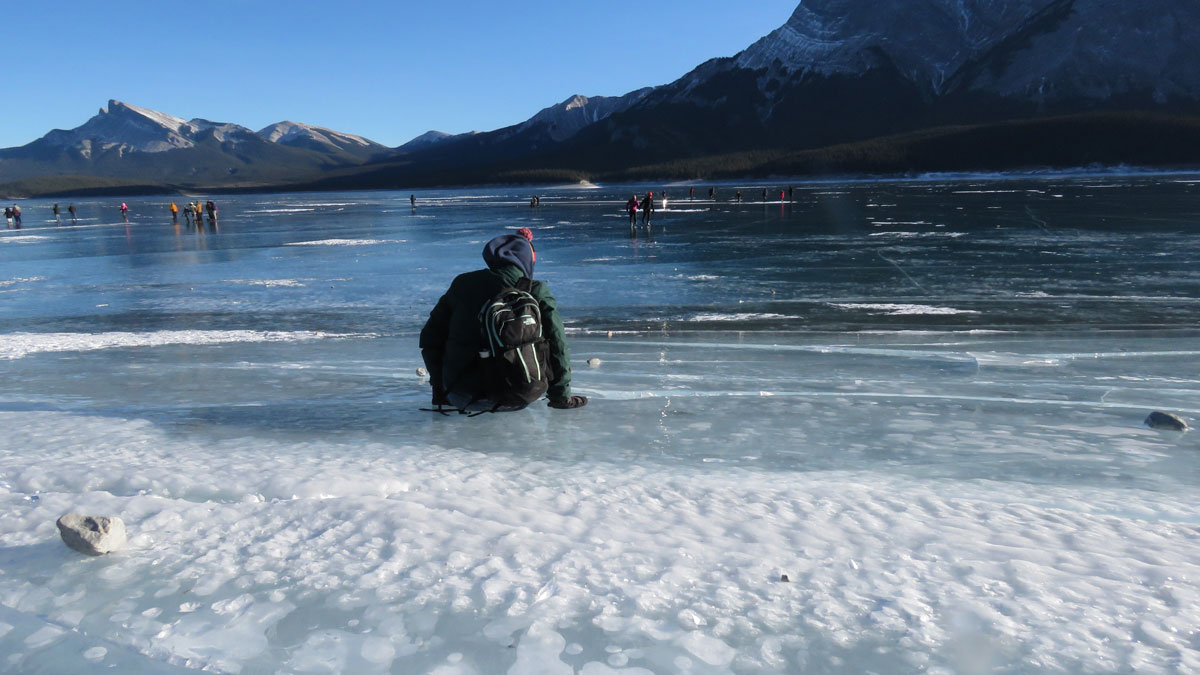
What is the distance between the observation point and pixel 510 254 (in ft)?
16.2

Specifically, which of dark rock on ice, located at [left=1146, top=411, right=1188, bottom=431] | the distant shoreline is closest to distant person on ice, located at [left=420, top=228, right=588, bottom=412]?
dark rock on ice, located at [left=1146, top=411, right=1188, bottom=431]

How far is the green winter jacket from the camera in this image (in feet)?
15.9

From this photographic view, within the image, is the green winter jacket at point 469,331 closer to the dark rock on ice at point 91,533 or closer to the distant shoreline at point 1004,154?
the dark rock on ice at point 91,533

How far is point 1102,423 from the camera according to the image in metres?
5.18

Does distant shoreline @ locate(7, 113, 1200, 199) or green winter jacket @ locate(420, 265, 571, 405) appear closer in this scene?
green winter jacket @ locate(420, 265, 571, 405)

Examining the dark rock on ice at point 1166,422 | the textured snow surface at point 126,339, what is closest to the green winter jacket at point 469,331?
the dark rock on ice at point 1166,422

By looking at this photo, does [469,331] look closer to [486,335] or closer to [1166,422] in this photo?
[486,335]

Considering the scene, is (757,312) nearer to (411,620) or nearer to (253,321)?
(253,321)

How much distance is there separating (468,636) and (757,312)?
8166 millimetres

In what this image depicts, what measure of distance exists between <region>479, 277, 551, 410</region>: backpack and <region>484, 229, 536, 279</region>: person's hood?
118 millimetres

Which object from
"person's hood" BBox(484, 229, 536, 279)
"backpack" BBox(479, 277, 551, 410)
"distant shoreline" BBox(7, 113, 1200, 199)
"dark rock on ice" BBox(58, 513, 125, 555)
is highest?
"distant shoreline" BBox(7, 113, 1200, 199)

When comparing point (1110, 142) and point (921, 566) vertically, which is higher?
point (1110, 142)

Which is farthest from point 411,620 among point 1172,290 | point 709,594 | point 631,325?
point 1172,290

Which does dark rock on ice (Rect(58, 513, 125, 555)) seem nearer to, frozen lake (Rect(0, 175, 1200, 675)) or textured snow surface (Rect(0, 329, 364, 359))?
frozen lake (Rect(0, 175, 1200, 675))
